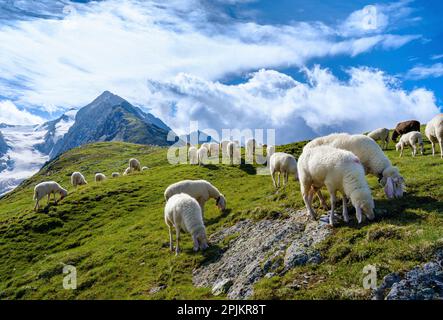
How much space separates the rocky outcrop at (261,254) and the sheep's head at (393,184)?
419 cm

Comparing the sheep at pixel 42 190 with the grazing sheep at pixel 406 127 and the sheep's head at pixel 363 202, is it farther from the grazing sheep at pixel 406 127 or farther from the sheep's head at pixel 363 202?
the grazing sheep at pixel 406 127

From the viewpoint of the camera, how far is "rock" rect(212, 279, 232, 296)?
47.2 ft

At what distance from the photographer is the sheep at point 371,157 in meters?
17.7

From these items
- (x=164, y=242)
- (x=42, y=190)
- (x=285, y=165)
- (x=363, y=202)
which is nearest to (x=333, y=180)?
(x=363, y=202)

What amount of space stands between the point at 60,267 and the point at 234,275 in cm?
1463

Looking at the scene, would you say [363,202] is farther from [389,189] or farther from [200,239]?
[200,239]

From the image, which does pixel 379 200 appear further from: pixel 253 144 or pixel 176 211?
pixel 253 144

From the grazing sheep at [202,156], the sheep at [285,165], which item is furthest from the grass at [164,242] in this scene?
the grazing sheep at [202,156]

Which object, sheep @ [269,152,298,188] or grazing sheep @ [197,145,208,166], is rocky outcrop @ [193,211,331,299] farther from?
grazing sheep @ [197,145,208,166]

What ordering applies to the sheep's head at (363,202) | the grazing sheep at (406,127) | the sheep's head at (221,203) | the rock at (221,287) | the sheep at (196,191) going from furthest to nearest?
the grazing sheep at (406,127) < the sheep's head at (221,203) < the sheep at (196,191) < the sheep's head at (363,202) < the rock at (221,287)

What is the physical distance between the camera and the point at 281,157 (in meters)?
31.0

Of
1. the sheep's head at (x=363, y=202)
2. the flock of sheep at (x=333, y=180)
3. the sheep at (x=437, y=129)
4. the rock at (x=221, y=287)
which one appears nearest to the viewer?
the rock at (x=221, y=287)

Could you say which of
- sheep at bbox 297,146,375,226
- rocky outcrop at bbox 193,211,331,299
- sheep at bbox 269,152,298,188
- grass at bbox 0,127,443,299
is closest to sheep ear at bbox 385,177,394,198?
grass at bbox 0,127,443,299

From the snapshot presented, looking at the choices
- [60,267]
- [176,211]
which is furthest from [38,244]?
[176,211]
